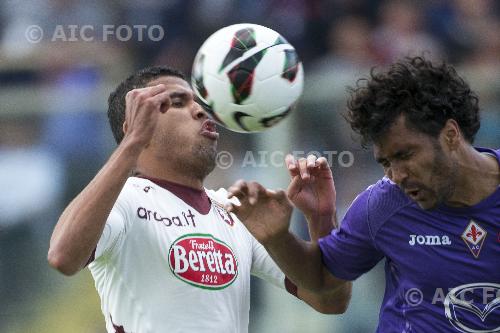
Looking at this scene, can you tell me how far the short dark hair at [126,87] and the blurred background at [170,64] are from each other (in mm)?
2128


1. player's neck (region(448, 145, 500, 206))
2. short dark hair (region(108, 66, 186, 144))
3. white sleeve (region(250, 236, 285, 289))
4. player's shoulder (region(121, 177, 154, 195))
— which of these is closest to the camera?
player's neck (region(448, 145, 500, 206))

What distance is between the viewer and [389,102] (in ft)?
12.3

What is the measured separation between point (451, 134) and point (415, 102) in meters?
0.19

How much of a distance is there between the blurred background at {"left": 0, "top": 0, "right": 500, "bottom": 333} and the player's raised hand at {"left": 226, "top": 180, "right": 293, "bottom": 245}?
290 cm

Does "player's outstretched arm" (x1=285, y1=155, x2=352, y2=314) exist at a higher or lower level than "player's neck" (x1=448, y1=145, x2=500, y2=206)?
lower

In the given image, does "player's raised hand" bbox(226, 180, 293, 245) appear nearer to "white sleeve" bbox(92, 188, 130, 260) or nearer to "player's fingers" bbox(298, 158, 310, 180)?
"player's fingers" bbox(298, 158, 310, 180)

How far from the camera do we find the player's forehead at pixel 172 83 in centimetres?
444

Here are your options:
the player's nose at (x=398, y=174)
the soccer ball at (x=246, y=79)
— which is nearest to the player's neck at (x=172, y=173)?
the soccer ball at (x=246, y=79)

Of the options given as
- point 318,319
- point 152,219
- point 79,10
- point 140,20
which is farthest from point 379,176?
point 152,219

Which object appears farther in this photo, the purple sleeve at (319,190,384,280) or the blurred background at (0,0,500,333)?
the blurred background at (0,0,500,333)

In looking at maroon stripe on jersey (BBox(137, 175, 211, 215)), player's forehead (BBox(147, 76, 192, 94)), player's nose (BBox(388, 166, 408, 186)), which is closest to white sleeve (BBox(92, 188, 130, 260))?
maroon stripe on jersey (BBox(137, 175, 211, 215))

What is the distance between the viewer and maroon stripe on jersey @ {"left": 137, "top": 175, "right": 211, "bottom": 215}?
168 inches

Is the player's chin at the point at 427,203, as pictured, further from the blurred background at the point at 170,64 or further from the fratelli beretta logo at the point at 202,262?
the blurred background at the point at 170,64

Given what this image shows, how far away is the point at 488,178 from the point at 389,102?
1.58ft
